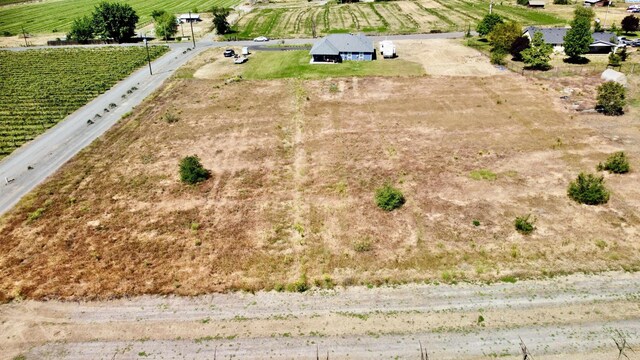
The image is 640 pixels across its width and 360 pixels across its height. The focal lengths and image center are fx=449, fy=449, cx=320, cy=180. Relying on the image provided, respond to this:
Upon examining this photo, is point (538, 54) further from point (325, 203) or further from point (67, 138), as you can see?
point (67, 138)

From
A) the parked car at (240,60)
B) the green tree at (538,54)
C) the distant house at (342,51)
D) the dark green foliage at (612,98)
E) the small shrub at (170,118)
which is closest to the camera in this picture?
the dark green foliage at (612,98)

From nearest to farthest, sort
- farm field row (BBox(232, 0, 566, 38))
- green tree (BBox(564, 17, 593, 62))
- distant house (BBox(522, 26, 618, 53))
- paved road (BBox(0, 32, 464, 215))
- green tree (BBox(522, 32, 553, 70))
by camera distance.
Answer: paved road (BBox(0, 32, 464, 215)), green tree (BBox(522, 32, 553, 70)), green tree (BBox(564, 17, 593, 62)), distant house (BBox(522, 26, 618, 53)), farm field row (BBox(232, 0, 566, 38))

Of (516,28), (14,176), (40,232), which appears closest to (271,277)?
(40,232)

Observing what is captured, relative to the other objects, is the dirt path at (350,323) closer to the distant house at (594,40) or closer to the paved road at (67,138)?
the paved road at (67,138)

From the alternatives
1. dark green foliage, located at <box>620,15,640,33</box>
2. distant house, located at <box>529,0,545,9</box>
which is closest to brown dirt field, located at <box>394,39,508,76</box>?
dark green foliage, located at <box>620,15,640,33</box>

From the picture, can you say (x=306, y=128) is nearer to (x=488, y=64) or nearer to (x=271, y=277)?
(x=271, y=277)

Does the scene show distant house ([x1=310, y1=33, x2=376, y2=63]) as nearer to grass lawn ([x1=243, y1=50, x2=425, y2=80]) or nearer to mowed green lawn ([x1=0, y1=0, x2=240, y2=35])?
grass lawn ([x1=243, y1=50, x2=425, y2=80])

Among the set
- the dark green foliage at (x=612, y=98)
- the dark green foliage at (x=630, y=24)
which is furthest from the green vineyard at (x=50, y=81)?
the dark green foliage at (x=630, y=24)
